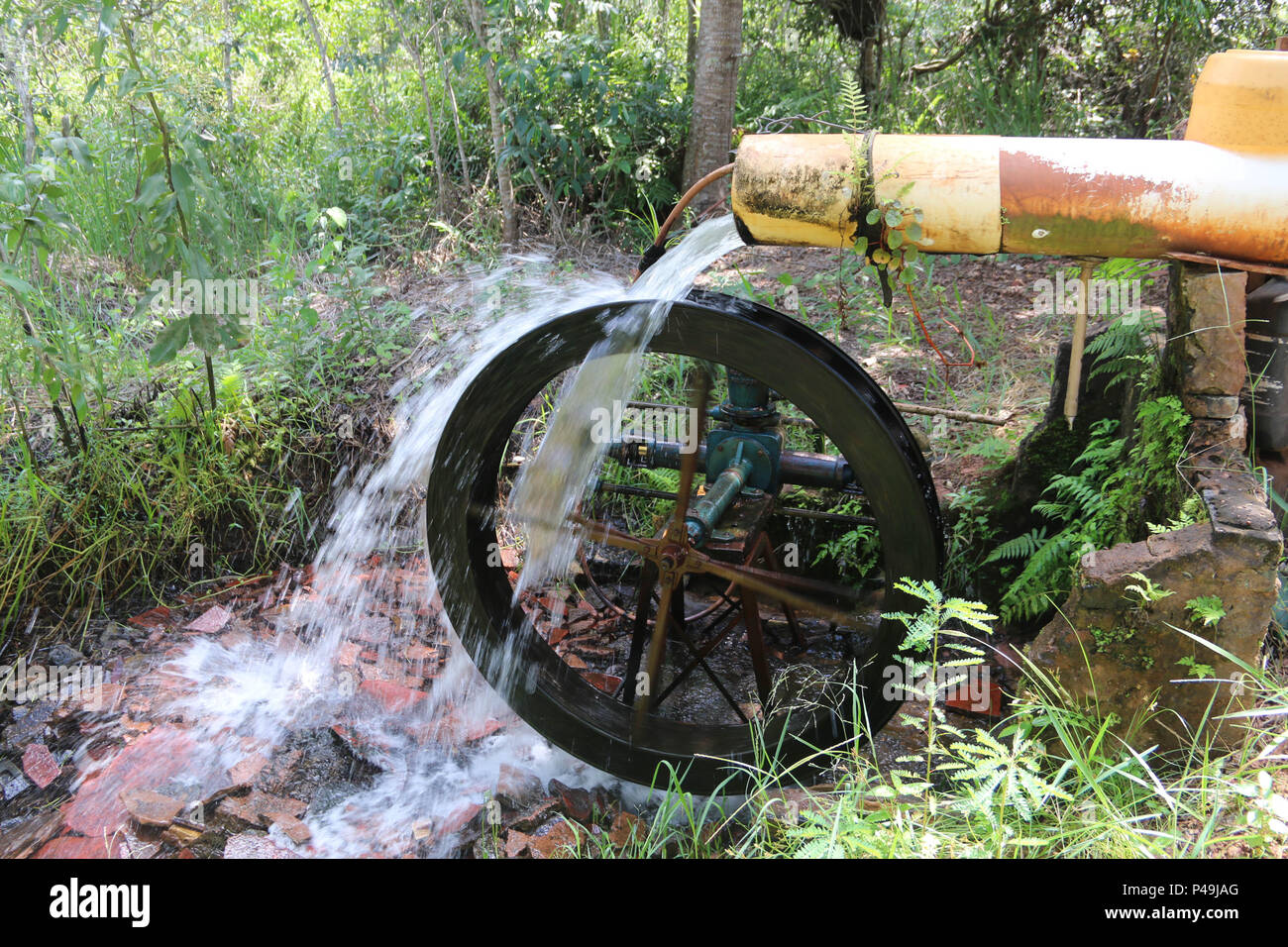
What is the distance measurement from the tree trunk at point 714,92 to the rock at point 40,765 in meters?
3.80

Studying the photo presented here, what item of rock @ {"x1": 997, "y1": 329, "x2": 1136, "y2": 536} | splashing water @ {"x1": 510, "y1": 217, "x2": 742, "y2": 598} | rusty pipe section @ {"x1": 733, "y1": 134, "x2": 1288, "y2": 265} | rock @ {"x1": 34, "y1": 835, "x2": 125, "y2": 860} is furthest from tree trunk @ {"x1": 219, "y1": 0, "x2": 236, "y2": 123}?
rock @ {"x1": 997, "y1": 329, "x2": 1136, "y2": 536}

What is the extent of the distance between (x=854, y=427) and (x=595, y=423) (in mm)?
993

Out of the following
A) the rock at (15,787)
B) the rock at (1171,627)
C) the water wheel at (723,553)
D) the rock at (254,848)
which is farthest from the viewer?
the rock at (15,787)

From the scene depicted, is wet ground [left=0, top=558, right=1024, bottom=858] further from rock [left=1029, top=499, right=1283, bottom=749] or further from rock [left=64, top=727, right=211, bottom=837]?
rock [left=1029, top=499, right=1283, bottom=749]

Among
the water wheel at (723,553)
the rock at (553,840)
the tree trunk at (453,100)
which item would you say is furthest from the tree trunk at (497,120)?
the rock at (553,840)

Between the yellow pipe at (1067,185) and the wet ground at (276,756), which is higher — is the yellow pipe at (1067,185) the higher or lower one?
the higher one

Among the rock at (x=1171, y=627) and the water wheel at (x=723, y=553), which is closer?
the rock at (x=1171, y=627)

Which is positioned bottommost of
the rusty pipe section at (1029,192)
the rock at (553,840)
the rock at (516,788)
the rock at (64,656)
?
the rock at (553,840)

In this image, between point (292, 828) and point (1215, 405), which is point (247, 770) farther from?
point (1215, 405)

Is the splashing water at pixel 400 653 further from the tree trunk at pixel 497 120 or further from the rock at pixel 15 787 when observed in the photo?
the tree trunk at pixel 497 120

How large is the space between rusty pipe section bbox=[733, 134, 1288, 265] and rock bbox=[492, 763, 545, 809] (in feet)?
5.97

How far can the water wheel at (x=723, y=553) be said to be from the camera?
8.30 feet

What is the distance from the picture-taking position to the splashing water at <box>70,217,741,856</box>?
277 cm

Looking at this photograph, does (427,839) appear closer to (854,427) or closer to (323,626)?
(323,626)
